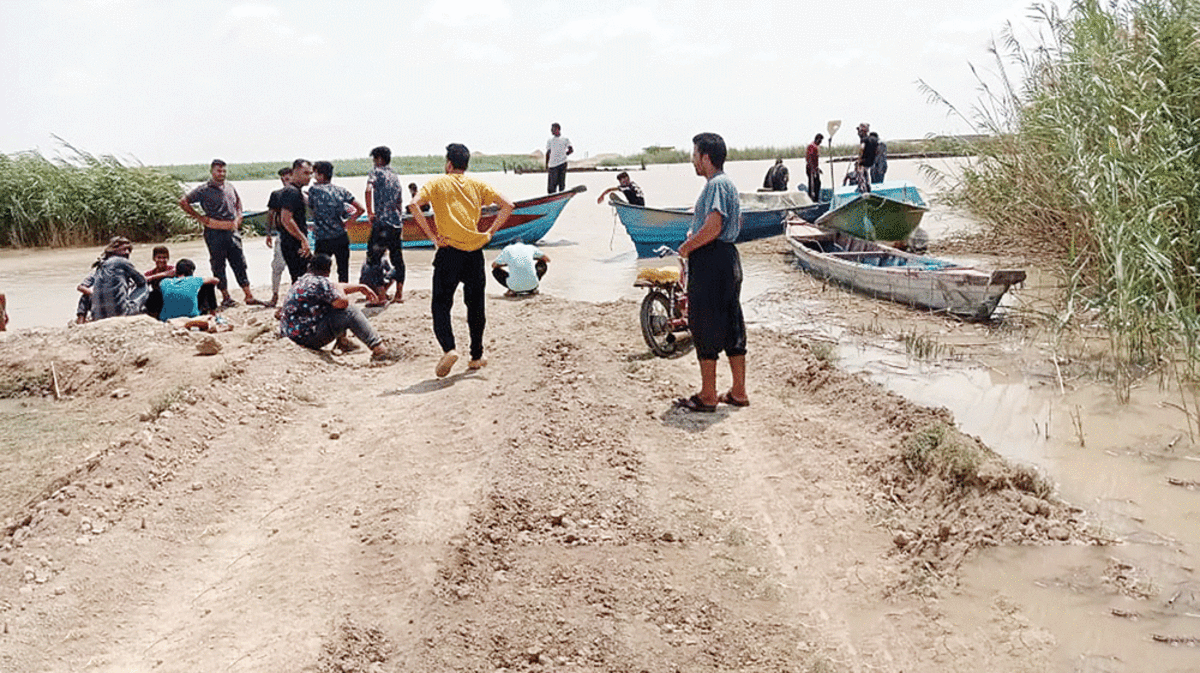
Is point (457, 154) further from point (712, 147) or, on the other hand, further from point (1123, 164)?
point (1123, 164)

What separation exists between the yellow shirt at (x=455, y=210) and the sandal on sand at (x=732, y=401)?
2097 mm

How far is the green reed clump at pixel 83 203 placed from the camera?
65.3 feet

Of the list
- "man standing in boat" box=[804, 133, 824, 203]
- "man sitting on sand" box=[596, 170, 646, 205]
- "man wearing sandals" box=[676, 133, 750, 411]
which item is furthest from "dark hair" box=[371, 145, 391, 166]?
"man standing in boat" box=[804, 133, 824, 203]

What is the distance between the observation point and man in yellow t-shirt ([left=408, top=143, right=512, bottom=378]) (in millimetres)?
6707

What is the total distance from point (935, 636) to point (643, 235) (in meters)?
12.3

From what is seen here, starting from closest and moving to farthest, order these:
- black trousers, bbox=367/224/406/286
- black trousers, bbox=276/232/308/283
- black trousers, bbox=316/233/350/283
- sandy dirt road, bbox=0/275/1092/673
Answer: sandy dirt road, bbox=0/275/1092/673 < black trousers, bbox=316/233/350/283 < black trousers, bbox=367/224/406/286 < black trousers, bbox=276/232/308/283

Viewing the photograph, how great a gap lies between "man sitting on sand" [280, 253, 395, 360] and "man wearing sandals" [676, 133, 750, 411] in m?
3.12

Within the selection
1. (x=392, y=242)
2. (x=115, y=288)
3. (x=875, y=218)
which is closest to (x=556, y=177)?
(x=875, y=218)

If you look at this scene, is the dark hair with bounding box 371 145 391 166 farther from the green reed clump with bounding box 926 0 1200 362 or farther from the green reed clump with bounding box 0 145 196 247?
the green reed clump with bounding box 0 145 196 247

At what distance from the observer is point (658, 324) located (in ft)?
24.5

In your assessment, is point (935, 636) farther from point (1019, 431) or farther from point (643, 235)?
point (643, 235)

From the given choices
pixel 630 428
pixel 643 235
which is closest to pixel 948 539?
pixel 630 428

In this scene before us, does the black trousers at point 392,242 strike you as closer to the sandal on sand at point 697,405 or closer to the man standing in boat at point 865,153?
the sandal on sand at point 697,405

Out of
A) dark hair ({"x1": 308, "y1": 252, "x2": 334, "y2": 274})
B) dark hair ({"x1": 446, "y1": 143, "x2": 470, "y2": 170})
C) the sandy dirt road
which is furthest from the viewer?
dark hair ({"x1": 308, "y1": 252, "x2": 334, "y2": 274})
